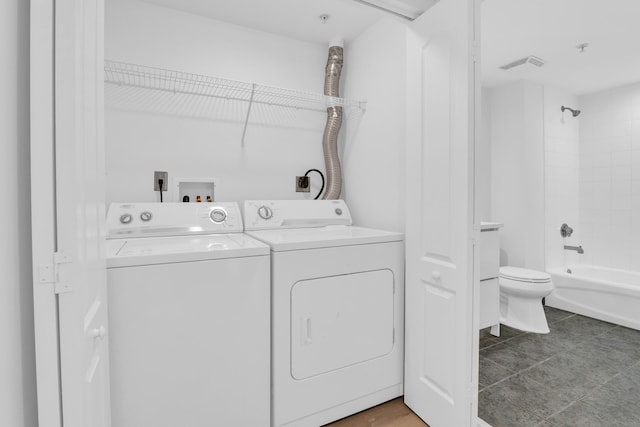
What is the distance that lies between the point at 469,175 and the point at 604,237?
11.1ft

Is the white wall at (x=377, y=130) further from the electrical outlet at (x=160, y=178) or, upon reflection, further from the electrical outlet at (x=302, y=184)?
the electrical outlet at (x=160, y=178)

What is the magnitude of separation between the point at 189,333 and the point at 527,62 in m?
3.45

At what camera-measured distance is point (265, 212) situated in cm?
203

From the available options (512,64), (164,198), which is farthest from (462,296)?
(512,64)

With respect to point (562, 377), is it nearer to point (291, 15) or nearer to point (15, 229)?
point (15, 229)

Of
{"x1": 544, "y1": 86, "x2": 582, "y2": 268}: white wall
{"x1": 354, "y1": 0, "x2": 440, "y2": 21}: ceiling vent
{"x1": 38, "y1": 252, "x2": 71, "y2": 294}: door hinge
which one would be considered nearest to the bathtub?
{"x1": 544, "y1": 86, "x2": 582, "y2": 268}: white wall

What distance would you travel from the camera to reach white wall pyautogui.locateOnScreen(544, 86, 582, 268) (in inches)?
137

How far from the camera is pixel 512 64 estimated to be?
2947mm

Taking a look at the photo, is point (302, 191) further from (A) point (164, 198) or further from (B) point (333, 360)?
(B) point (333, 360)

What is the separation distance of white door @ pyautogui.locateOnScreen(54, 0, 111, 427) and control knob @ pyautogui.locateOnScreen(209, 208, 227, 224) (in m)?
0.97

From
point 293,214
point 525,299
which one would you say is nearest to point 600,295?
point 525,299

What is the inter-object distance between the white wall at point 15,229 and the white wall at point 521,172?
386 cm

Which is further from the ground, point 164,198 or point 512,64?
point 512,64

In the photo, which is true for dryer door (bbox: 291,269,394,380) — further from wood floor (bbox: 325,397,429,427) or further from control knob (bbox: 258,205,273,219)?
control knob (bbox: 258,205,273,219)
